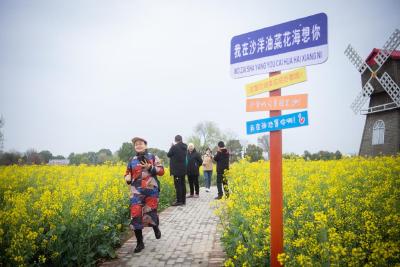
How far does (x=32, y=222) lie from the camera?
374 cm

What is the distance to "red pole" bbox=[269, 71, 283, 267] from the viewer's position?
304 cm

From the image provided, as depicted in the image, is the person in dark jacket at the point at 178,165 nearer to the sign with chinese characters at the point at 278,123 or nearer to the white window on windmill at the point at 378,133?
the sign with chinese characters at the point at 278,123

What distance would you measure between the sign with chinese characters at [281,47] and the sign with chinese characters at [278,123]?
573mm

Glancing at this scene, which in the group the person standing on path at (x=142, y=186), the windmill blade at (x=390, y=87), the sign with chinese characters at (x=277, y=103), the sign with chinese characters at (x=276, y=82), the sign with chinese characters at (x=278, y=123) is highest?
the windmill blade at (x=390, y=87)

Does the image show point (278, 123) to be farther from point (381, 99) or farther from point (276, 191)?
point (381, 99)

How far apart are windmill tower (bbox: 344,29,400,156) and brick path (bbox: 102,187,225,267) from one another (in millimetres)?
16485

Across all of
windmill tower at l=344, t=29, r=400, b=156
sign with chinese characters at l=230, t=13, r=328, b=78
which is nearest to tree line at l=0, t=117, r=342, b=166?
windmill tower at l=344, t=29, r=400, b=156

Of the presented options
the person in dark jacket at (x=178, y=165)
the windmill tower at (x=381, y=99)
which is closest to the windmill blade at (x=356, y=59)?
the windmill tower at (x=381, y=99)

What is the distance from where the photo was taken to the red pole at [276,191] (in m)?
3.04

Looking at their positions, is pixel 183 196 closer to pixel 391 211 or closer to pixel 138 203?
pixel 138 203

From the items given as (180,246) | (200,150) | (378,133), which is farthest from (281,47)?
(200,150)

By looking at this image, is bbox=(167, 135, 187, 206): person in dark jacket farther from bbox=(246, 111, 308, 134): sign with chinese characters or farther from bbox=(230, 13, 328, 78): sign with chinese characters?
bbox=(246, 111, 308, 134): sign with chinese characters

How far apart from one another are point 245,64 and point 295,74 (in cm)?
69

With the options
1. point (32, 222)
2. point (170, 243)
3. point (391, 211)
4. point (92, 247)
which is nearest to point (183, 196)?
point (170, 243)
